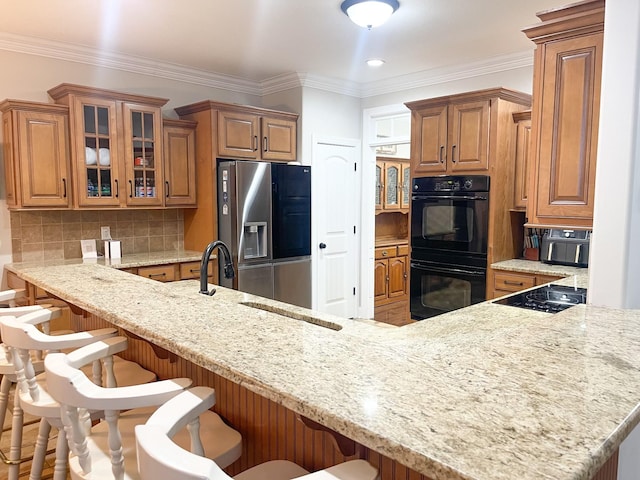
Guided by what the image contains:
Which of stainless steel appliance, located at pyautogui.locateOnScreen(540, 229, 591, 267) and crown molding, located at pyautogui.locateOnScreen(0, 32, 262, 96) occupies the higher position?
crown molding, located at pyautogui.locateOnScreen(0, 32, 262, 96)

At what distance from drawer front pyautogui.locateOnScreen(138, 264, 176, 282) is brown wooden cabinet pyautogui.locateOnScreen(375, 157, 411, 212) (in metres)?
3.13

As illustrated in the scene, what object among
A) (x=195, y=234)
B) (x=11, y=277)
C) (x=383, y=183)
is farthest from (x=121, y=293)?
(x=383, y=183)

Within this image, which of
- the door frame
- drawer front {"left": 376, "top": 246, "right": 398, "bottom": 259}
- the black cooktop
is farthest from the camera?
drawer front {"left": 376, "top": 246, "right": 398, "bottom": 259}

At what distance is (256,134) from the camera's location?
4629mm

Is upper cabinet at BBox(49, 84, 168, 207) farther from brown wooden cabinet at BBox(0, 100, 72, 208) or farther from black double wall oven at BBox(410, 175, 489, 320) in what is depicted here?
black double wall oven at BBox(410, 175, 489, 320)

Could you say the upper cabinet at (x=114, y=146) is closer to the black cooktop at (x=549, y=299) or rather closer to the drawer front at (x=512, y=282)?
the drawer front at (x=512, y=282)

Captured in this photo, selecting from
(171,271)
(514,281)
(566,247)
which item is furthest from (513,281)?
(171,271)

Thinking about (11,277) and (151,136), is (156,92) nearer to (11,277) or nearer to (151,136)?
(151,136)

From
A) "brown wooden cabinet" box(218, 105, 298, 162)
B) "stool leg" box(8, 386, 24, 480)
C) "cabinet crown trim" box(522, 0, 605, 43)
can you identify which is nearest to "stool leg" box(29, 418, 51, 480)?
"stool leg" box(8, 386, 24, 480)

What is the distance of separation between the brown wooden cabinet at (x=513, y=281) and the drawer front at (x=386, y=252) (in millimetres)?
2316

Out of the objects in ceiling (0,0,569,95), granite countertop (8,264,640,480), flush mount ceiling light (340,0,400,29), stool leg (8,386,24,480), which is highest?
ceiling (0,0,569,95)

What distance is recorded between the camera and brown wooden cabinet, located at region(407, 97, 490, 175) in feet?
12.9

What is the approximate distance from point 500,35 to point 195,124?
2.77 meters

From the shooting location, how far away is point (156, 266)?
4039mm
